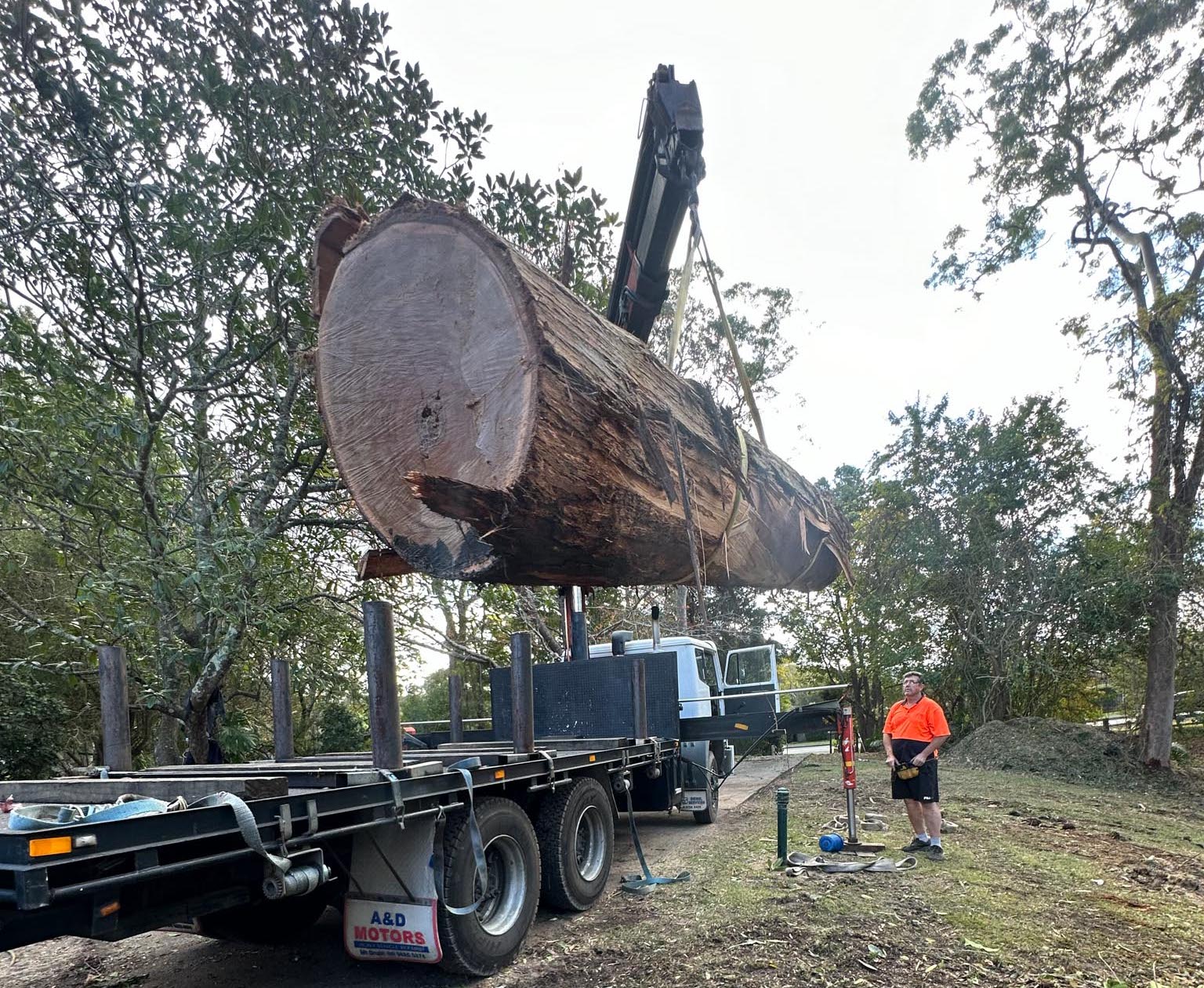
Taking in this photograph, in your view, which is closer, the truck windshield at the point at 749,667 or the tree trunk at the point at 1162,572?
the truck windshield at the point at 749,667

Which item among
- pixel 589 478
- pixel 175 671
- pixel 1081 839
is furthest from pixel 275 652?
pixel 1081 839

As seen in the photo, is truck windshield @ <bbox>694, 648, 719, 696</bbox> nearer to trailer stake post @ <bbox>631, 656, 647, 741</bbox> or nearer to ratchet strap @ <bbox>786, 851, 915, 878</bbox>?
trailer stake post @ <bbox>631, 656, 647, 741</bbox>

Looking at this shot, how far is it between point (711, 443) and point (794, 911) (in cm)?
286

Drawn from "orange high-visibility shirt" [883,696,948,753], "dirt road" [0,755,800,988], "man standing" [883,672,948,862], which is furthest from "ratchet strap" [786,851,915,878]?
"dirt road" [0,755,800,988]

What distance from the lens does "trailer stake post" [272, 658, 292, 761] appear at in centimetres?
468

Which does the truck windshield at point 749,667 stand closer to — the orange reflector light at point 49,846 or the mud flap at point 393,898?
the mud flap at point 393,898

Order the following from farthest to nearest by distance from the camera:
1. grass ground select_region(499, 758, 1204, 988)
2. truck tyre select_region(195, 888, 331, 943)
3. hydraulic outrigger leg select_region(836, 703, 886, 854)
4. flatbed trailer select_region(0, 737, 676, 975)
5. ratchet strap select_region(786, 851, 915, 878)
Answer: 1. hydraulic outrigger leg select_region(836, 703, 886, 854)
2. ratchet strap select_region(786, 851, 915, 878)
3. truck tyre select_region(195, 888, 331, 943)
4. grass ground select_region(499, 758, 1204, 988)
5. flatbed trailer select_region(0, 737, 676, 975)

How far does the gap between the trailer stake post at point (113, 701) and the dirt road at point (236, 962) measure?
1341mm

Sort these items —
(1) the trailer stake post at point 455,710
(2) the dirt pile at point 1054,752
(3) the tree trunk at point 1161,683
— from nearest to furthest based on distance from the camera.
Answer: (1) the trailer stake post at point 455,710 < (2) the dirt pile at point 1054,752 < (3) the tree trunk at point 1161,683

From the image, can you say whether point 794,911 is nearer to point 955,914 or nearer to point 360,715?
point 955,914

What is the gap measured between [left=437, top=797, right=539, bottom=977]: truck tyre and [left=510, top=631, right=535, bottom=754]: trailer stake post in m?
0.34

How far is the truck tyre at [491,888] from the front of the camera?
3797 millimetres

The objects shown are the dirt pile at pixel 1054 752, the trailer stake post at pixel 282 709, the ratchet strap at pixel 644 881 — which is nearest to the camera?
the trailer stake post at pixel 282 709

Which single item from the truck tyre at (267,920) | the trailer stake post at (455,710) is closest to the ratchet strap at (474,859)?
the truck tyre at (267,920)
